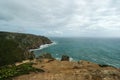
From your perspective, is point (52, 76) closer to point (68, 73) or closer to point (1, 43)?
point (68, 73)

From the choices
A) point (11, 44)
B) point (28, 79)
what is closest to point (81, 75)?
point (28, 79)

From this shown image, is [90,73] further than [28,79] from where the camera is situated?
Yes

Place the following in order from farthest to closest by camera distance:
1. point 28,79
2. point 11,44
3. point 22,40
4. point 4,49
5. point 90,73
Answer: point 22,40 < point 11,44 < point 4,49 < point 90,73 < point 28,79

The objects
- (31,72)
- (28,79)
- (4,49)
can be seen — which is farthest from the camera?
(4,49)

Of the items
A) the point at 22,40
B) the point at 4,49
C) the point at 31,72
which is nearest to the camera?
the point at 31,72

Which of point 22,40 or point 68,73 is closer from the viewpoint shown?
point 68,73

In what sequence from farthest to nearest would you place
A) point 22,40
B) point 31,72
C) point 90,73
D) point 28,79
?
point 22,40, point 31,72, point 90,73, point 28,79

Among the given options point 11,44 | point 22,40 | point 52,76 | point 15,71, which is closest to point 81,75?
point 52,76

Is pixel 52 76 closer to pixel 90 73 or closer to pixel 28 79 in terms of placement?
pixel 28 79
